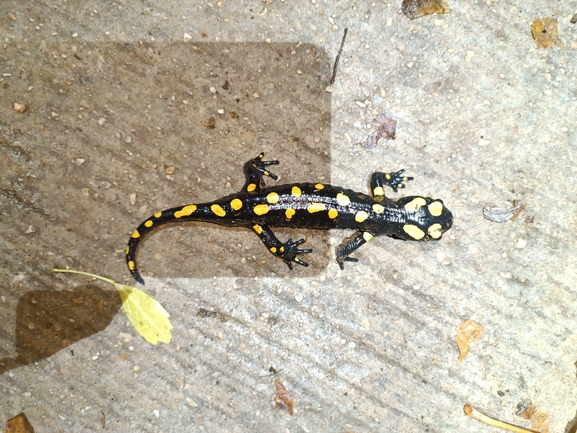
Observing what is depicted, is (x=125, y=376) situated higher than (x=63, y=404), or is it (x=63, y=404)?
(x=125, y=376)

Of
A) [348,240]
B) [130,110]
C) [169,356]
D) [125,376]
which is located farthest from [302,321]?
[130,110]

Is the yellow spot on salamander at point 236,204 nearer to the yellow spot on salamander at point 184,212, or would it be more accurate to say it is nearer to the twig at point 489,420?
the yellow spot on salamander at point 184,212


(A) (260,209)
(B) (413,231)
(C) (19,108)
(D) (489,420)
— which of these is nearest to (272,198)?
(A) (260,209)

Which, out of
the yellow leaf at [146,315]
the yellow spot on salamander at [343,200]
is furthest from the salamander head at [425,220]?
the yellow leaf at [146,315]

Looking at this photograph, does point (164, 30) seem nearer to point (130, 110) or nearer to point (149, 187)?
point (130, 110)

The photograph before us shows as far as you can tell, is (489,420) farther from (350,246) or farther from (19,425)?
(19,425)

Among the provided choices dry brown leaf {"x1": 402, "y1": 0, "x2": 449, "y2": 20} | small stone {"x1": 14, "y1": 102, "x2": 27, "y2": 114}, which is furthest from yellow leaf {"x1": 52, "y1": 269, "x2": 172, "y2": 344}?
dry brown leaf {"x1": 402, "y1": 0, "x2": 449, "y2": 20}
